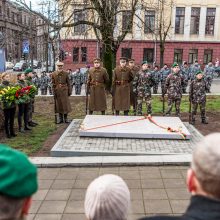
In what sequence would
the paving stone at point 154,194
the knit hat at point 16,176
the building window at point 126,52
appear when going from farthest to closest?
the building window at point 126,52, the paving stone at point 154,194, the knit hat at point 16,176

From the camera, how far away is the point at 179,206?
4660 millimetres

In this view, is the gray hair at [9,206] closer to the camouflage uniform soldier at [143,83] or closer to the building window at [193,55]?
the camouflage uniform soldier at [143,83]

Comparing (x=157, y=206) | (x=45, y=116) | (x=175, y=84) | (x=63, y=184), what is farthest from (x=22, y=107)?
(x=157, y=206)

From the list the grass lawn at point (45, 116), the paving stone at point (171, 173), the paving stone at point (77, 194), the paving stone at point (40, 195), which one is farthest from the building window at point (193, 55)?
the paving stone at point (40, 195)

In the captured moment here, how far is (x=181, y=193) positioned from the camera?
5078 millimetres

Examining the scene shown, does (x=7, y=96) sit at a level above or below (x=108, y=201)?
below

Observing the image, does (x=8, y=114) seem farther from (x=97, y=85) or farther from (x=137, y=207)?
(x=137, y=207)

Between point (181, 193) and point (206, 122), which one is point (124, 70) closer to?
point (206, 122)

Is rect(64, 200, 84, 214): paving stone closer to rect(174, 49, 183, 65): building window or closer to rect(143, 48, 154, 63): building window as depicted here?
rect(143, 48, 154, 63): building window

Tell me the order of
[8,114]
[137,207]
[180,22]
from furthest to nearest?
[180,22]
[8,114]
[137,207]

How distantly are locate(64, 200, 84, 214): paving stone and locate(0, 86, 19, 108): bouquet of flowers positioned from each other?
13.9ft

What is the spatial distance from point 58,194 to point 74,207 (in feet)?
1.71

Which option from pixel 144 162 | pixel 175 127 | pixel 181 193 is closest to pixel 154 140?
pixel 175 127

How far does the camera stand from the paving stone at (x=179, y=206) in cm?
455
